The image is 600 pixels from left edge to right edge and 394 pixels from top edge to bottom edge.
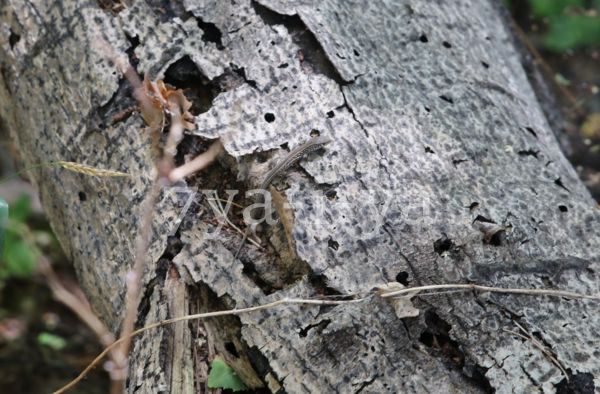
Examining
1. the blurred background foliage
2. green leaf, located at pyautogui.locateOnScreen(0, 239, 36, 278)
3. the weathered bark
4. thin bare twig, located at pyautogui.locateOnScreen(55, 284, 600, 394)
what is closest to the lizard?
the weathered bark

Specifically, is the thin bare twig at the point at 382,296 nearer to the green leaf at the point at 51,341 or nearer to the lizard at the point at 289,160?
the lizard at the point at 289,160

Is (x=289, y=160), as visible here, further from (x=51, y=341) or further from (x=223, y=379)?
(x=51, y=341)

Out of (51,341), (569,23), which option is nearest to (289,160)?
(51,341)

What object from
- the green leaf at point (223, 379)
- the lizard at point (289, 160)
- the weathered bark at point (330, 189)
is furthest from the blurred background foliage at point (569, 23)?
the green leaf at point (223, 379)

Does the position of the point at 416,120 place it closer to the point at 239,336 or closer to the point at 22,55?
the point at 239,336

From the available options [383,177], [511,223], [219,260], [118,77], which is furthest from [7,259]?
[511,223]

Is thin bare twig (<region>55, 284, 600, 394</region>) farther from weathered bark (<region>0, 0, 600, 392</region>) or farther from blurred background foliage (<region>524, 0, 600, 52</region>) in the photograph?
blurred background foliage (<region>524, 0, 600, 52</region>)

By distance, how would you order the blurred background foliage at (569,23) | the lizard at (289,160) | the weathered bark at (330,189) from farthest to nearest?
the blurred background foliage at (569,23) < the lizard at (289,160) < the weathered bark at (330,189)
